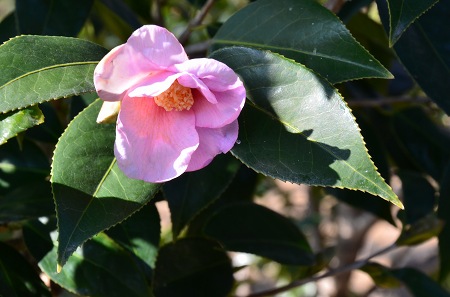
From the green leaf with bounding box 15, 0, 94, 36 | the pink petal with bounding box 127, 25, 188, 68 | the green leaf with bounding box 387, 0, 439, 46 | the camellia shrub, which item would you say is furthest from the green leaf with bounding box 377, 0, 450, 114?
the green leaf with bounding box 15, 0, 94, 36

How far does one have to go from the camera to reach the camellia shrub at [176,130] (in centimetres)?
69

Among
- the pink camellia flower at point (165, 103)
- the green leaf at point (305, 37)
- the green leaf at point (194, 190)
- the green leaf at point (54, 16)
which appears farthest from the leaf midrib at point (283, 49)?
the green leaf at point (54, 16)

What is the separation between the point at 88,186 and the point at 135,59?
15 centimetres

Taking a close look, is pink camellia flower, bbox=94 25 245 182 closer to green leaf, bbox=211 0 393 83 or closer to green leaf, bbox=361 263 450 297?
green leaf, bbox=211 0 393 83

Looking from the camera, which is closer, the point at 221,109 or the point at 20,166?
the point at 221,109

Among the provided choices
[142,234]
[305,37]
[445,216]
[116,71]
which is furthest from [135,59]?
[445,216]

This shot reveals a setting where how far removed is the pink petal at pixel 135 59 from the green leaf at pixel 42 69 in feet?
0.14

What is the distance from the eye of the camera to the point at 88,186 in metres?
0.73

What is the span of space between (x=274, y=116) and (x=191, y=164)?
10 cm

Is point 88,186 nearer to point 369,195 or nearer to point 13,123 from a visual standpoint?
point 13,123

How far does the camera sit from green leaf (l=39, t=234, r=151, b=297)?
896mm

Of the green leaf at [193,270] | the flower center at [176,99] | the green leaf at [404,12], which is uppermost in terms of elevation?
the green leaf at [404,12]

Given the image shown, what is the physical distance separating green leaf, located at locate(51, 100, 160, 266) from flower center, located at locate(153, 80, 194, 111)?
0.07 meters

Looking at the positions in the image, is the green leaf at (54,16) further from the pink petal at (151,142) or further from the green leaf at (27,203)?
the pink petal at (151,142)
